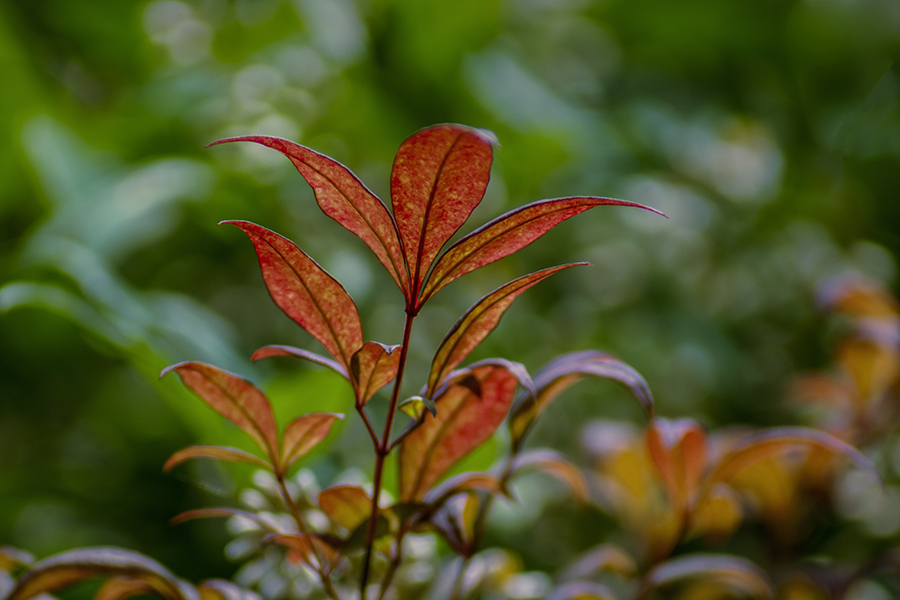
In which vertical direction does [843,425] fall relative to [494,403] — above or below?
below

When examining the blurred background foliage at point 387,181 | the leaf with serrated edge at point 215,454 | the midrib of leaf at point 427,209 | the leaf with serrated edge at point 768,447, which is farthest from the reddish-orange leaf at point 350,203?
the blurred background foliage at point 387,181

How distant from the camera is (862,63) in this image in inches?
46.6

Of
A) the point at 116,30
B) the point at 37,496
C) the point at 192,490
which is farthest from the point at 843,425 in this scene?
the point at 116,30

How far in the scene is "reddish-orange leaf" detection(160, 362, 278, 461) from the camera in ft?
0.93

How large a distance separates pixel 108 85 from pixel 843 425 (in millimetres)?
1217

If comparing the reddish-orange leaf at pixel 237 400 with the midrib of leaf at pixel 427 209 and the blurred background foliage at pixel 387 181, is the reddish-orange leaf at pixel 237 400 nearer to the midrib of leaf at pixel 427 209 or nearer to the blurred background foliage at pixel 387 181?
the midrib of leaf at pixel 427 209

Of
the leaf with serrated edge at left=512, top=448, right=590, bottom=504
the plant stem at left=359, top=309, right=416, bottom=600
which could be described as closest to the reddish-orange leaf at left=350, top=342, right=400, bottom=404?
the plant stem at left=359, top=309, right=416, bottom=600

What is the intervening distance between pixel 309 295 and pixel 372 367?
1.6 inches

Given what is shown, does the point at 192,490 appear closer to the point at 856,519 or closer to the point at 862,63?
the point at 856,519

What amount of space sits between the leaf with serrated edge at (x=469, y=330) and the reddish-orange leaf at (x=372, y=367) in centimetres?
2

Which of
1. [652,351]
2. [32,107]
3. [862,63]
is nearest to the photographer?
[32,107]

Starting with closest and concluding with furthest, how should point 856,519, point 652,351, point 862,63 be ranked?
point 856,519 → point 652,351 → point 862,63

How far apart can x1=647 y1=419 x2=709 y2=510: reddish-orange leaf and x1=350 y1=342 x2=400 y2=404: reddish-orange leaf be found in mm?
183

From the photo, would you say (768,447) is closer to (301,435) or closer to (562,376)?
(562,376)
